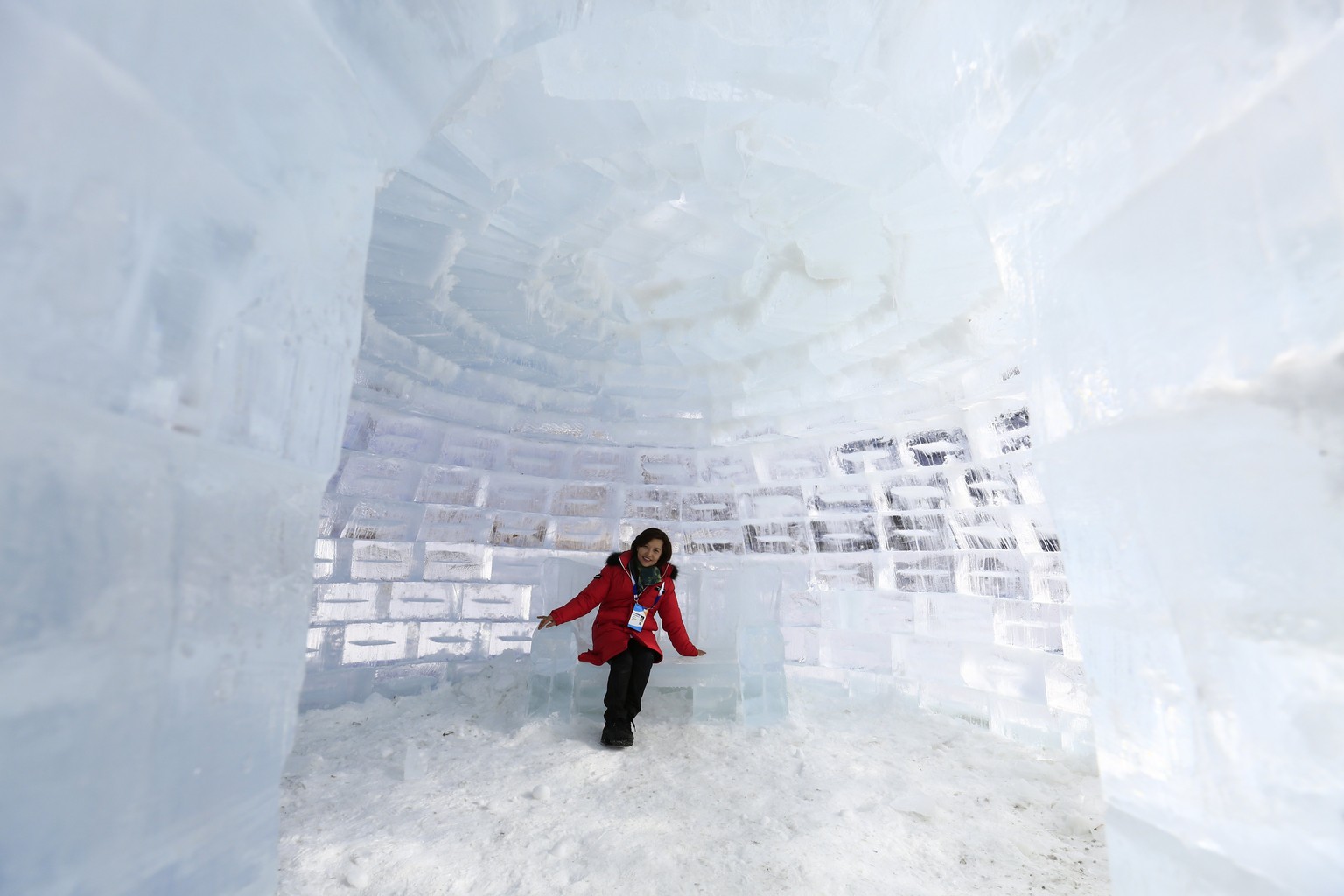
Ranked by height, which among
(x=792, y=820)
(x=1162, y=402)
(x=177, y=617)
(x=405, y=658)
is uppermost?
(x=1162, y=402)

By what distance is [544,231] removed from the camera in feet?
10.3

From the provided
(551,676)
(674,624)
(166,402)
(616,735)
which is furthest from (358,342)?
(674,624)

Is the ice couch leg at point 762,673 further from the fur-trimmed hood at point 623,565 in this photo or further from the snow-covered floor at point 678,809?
the fur-trimmed hood at point 623,565

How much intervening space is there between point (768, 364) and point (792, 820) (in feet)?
9.15

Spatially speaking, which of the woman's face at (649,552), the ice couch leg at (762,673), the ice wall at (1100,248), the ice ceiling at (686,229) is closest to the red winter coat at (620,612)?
the woman's face at (649,552)

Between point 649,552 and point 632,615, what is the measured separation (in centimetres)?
35

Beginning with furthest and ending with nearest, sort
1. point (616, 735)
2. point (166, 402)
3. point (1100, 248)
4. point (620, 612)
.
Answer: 1. point (620, 612)
2. point (616, 735)
3. point (1100, 248)
4. point (166, 402)

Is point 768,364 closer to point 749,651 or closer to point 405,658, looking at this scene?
point 749,651

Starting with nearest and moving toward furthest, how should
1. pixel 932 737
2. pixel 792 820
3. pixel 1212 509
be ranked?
pixel 1212 509 → pixel 792 820 → pixel 932 737

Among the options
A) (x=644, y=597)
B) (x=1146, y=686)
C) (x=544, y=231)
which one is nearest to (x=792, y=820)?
(x=644, y=597)

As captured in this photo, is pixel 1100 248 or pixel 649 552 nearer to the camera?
pixel 1100 248

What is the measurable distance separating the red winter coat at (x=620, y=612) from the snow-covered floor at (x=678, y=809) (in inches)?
15.8

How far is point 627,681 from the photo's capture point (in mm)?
3404

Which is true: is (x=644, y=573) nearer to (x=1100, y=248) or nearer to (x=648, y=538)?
(x=648, y=538)
